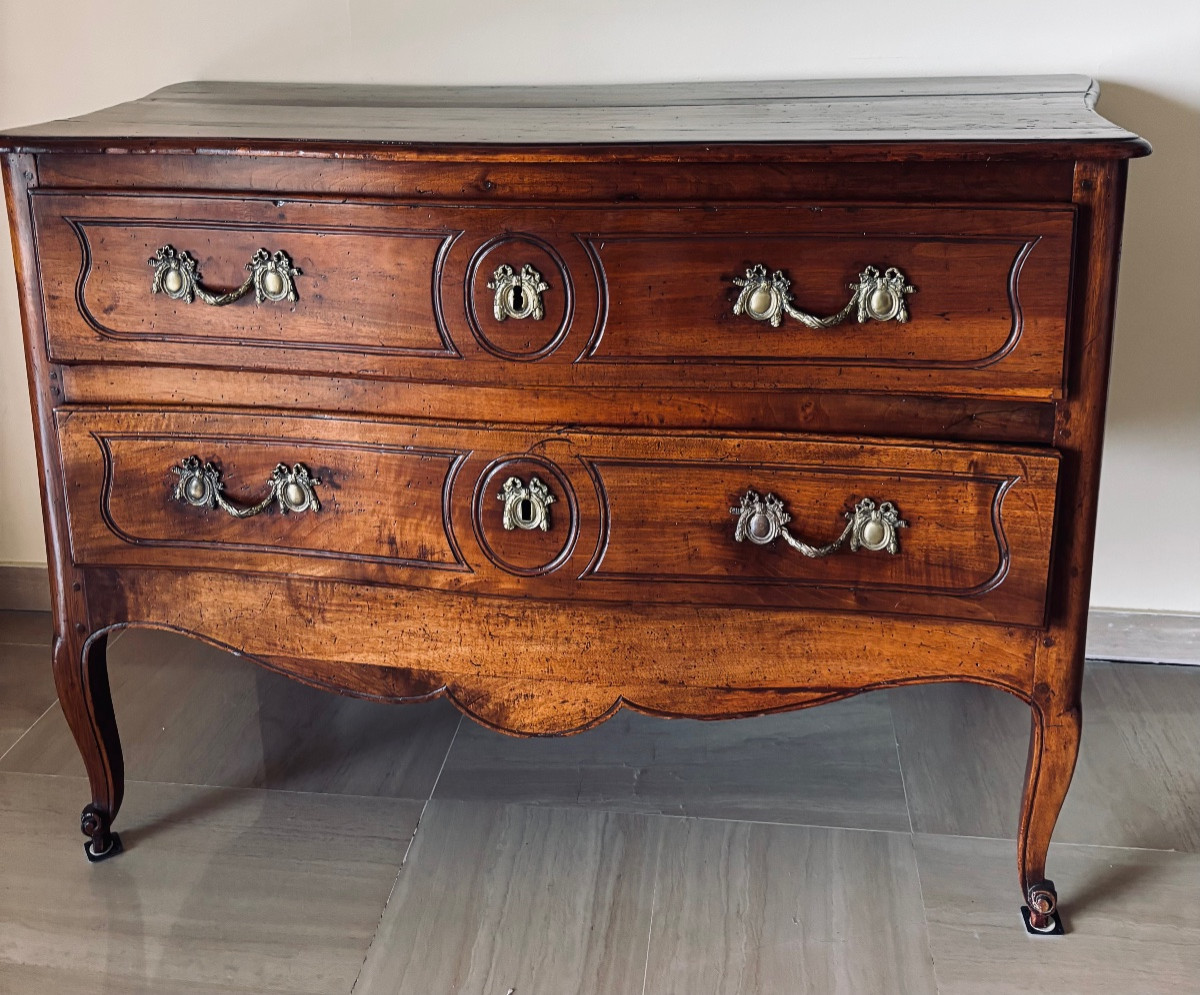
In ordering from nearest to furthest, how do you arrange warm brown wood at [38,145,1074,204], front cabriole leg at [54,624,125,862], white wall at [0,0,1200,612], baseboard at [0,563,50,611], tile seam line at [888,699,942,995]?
warm brown wood at [38,145,1074,204]
tile seam line at [888,699,942,995]
front cabriole leg at [54,624,125,862]
white wall at [0,0,1200,612]
baseboard at [0,563,50,611]

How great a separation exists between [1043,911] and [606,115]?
41.8 inches

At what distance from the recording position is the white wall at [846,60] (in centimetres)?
173

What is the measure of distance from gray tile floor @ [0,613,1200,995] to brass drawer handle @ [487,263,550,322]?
0.72m

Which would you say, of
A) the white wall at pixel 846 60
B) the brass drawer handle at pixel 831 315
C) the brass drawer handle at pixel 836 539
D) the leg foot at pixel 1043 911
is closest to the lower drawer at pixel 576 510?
the brass drawer handle at pixel 836 539

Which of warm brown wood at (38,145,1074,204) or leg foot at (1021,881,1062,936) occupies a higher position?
warm brown wood at (38,145,1074,204)

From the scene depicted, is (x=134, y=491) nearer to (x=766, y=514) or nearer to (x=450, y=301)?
(x=450, y=301)

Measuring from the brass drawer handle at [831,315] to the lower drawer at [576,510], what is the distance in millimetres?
131

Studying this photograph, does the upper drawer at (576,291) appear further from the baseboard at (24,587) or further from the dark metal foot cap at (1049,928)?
the baseboard at (24,587)

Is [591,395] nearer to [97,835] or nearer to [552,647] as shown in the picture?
[552,647]

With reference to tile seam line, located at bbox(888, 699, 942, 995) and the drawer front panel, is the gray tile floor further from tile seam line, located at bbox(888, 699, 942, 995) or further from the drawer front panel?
the drawer front panel

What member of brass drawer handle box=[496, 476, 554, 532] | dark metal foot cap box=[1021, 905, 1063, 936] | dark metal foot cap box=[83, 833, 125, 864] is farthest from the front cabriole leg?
dark metal foot cap box=[1021, 905, 1063, 936]

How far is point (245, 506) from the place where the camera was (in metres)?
1.43

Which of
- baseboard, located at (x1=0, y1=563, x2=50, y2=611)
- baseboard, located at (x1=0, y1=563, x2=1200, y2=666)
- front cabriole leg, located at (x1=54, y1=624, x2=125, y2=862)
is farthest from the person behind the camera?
baseboard, located at (x1=0, y1=563, x2=50, y2=611)

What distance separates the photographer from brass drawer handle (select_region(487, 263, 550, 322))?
1.28 meters
